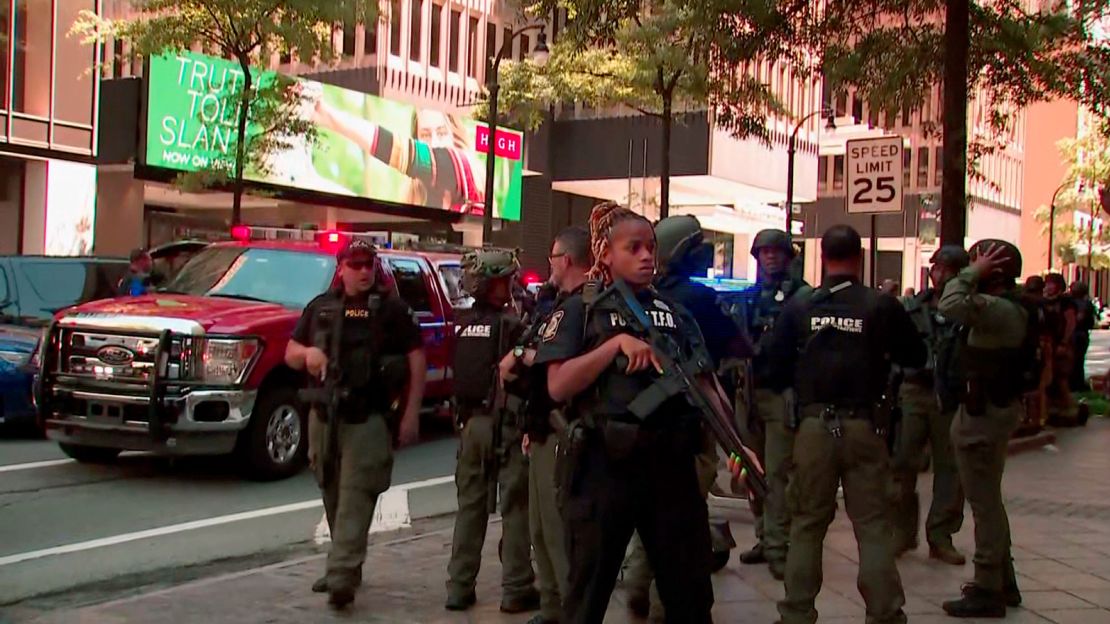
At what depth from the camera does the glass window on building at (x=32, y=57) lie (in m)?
22.6

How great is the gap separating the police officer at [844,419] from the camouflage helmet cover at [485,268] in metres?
1.54

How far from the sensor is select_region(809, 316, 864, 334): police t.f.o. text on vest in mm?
5242

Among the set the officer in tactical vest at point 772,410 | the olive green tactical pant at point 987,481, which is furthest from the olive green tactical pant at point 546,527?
the olive green tactical pant at point 987,481

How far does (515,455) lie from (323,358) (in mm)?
1092

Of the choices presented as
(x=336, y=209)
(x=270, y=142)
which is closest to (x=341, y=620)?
(x=270, y=142)

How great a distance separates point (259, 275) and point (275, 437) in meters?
1.53

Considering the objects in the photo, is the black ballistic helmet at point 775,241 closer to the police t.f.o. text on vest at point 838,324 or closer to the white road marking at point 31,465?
the police t.f.o. text on vest at point 838,324

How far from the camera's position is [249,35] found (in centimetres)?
1808

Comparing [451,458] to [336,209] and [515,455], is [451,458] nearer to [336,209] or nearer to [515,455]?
[515,455]

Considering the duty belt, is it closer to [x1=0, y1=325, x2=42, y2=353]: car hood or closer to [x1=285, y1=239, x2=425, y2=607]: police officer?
[x1=285, y1=239, x2=425, y2=607]: police officer

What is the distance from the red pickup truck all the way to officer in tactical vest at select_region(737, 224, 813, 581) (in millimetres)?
4191

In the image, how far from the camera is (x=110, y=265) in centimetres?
1329

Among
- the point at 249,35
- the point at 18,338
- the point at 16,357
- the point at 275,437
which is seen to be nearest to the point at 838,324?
the point at 275,437

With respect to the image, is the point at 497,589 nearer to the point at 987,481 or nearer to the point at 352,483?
the point at 352,483
